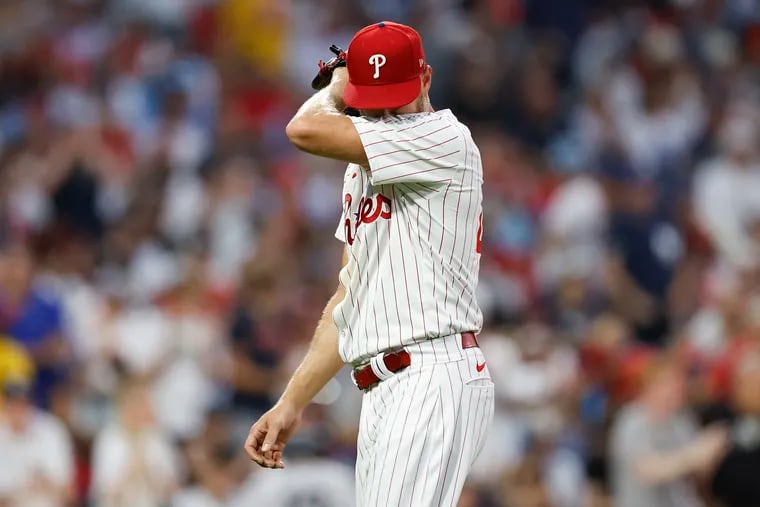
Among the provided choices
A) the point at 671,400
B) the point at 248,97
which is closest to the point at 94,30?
the point at 248,97

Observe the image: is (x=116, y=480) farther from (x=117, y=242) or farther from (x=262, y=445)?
(x=262, y=445)

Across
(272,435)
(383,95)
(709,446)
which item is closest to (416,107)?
(383,95)

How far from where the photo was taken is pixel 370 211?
3760mm

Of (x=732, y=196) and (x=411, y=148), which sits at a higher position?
(x=411, y=148)

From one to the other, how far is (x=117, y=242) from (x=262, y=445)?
20.9ft

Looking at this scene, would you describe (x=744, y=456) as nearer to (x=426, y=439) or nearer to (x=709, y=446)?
(x=709, y=446)

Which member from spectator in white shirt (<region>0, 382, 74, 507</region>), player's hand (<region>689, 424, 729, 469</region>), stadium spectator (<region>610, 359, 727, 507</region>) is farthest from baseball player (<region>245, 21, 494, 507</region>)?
spectator in white shirt (<region>0, 382, 74, 507</region>)

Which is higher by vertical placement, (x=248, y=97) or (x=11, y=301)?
(x=248, y=97)

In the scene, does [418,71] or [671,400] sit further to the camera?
[671,400]

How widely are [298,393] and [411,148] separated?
0.83 metres

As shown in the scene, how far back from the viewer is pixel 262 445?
3889 millimetres

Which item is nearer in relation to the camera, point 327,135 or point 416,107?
point 327,135

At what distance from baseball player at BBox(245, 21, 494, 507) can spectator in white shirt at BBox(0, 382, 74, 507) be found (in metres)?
4.18

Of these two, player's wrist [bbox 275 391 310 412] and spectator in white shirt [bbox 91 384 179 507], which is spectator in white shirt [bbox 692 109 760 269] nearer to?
spectator in white shirt [bbox 91 384 179 507]
